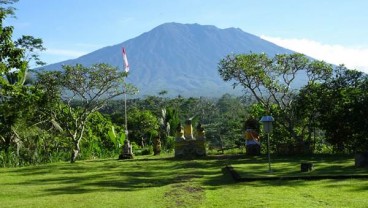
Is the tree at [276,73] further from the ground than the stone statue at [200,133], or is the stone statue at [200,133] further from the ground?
the tree at [276,73]

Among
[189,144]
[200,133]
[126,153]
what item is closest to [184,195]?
[189,144]

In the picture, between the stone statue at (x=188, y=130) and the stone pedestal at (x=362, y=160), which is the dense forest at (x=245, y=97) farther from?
the stone pedestal at (x=362, y=160)

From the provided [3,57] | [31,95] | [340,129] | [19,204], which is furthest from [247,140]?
[19,204]

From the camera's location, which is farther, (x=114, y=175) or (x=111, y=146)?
(x=111, y=146)

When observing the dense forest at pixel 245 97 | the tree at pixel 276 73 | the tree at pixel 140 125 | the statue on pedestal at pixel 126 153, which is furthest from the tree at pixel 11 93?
the tree at pixel 140 125

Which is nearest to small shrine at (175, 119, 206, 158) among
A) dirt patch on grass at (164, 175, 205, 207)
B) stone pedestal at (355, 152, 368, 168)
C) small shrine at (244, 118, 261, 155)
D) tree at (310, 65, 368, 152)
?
small shrine at (244, 118, 261, 155)

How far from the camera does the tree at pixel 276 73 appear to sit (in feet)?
70.7

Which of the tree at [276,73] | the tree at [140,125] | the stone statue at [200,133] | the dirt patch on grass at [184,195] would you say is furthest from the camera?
the tree at [140,125]

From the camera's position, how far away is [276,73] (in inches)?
881

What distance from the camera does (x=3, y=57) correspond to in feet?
40.6

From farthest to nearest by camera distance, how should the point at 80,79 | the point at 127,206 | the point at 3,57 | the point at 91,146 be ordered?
1. the point at 91,146
2. the point at 80,79
3. the point at 3,57
4. the point at 127,206

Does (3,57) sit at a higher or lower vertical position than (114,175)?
higher

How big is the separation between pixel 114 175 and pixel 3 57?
16.5 ft

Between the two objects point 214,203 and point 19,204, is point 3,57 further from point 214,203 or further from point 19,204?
point 214,203
